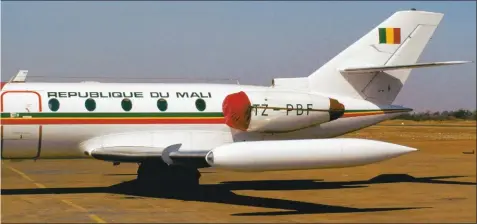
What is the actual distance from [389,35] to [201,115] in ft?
21.5

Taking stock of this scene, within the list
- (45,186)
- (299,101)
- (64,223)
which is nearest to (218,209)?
(64,223)

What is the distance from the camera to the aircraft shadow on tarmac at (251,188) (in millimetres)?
16375

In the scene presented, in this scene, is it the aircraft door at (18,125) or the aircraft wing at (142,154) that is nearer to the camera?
the aircraft wing at (142,154)

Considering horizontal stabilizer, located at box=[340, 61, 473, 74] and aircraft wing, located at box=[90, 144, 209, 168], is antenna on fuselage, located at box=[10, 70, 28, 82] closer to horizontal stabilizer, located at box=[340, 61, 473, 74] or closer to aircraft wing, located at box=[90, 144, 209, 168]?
aircraft wing, located at box=[90, 144, 209, 168]

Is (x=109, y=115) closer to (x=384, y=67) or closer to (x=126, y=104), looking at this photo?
(x=126, y=104)

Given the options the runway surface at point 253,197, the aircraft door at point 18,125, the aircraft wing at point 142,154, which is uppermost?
the aircraft door at point 18,125

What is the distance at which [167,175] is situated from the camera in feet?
67.6

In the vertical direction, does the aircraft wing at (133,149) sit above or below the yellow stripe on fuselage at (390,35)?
below

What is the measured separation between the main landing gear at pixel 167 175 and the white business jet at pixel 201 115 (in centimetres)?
3

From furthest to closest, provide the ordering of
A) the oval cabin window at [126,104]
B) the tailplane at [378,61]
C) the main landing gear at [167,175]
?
the tailplane at [378,61] < the main landing gear at [167,175] < the oval cabin window at [126,104]

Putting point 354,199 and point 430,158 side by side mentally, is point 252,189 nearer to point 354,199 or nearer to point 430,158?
point 354,199

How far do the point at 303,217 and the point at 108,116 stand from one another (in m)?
6.25

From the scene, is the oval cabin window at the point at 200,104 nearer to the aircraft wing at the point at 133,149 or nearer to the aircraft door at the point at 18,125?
the aircraft wing at the point at 133,149

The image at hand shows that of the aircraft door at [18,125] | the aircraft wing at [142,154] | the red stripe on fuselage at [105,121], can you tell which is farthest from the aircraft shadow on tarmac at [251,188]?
the red stripe on fuselage at [105,121]
